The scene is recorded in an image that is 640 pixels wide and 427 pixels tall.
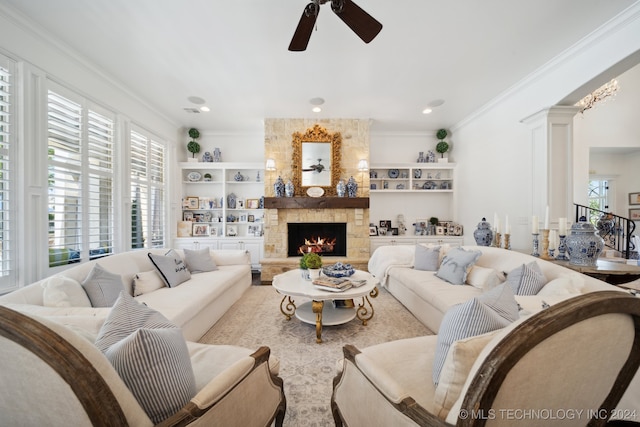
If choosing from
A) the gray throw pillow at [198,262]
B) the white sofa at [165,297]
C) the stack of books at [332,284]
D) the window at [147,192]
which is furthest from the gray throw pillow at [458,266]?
the window at [147,192]

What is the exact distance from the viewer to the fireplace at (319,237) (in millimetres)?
4934

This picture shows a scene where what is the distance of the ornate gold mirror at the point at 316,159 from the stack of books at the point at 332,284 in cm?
239

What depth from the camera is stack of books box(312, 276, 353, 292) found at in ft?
7.89

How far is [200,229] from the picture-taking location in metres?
5.23

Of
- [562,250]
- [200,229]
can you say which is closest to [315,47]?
[562,250]

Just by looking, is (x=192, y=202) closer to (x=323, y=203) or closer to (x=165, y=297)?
(x=323, y=203)

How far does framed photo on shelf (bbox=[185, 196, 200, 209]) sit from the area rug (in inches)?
108

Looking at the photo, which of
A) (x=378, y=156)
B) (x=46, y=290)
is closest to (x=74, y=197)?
(x=46, y=290)

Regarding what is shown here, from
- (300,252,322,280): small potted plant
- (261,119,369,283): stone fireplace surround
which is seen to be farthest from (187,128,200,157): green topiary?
(300,252,322,280): small potted plant

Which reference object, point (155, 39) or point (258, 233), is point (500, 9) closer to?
point (155, 39)

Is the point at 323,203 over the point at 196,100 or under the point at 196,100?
under

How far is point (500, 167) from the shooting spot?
3.99 meters

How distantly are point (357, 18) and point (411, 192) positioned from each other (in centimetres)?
419

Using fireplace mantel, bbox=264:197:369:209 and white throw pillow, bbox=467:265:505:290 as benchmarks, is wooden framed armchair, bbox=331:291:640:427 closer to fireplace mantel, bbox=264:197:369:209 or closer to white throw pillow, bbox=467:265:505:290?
white throw pillow, bbox=467:265:505:290
